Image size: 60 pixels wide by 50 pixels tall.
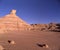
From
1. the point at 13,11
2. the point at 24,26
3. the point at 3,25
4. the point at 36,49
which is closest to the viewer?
the point at 36,49

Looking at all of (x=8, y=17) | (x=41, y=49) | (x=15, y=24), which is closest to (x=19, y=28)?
(x=15, y=24)

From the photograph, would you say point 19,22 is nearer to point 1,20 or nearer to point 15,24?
point 15,24

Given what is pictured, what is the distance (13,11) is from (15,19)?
893cm

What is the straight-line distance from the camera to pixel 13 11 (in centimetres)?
9606

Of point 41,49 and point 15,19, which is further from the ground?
point 15,19

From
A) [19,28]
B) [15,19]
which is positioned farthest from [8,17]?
[19,28]

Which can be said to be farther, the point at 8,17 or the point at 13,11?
the point at 13,11

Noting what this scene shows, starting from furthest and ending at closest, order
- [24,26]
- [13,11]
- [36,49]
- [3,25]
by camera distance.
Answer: [13,11] → [24,26] → [3,25] → [36,49]

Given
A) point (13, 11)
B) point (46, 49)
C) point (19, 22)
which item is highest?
point (13, 11)

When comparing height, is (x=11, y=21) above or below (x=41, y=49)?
above

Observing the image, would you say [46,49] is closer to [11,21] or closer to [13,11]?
[11,21]

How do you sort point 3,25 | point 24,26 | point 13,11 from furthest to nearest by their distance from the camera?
1. point 13,11
2. point 24,26
3. point 3,25

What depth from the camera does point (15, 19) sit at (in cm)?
8856

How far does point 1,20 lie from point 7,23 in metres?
3.87
